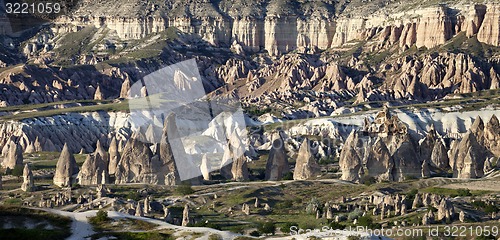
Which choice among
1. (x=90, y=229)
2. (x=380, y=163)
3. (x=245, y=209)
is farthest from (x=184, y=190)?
(x=90, y=229)

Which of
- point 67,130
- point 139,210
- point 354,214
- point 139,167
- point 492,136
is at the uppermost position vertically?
point 67,130

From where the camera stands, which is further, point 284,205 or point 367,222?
point 284,205

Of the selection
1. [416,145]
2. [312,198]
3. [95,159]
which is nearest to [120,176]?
[95,159]

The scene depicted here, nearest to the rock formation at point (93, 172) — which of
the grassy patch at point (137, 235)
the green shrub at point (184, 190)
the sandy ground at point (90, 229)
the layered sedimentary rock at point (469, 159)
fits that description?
the green shrub at point (184, 190)

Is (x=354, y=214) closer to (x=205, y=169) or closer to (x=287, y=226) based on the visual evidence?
(x=287, y=226)

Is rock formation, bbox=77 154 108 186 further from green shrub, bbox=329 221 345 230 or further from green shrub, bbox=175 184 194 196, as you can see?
green shrub, bbox=329 221 345 230

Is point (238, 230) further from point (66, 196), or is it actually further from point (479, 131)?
point (479, 131)

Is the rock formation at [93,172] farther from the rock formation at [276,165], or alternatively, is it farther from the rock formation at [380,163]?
the rock formation at [380,163]
